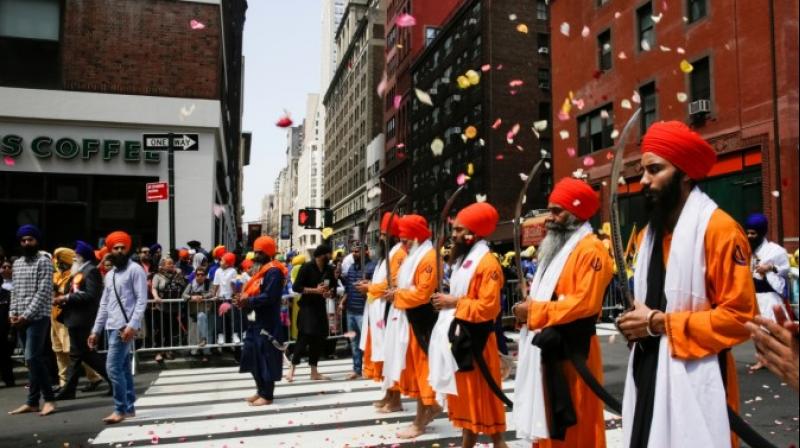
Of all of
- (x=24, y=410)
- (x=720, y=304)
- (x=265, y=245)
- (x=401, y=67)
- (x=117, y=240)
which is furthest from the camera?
(x=401, y=67)

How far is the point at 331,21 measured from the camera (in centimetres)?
15988

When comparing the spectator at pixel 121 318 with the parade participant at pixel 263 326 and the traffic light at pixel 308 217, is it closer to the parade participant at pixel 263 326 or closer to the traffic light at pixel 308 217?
the parade participant at pixel 263 326

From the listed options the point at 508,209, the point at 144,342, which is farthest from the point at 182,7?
the point at 508,209

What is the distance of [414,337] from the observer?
258 inches

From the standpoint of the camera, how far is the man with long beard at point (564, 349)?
3877mm

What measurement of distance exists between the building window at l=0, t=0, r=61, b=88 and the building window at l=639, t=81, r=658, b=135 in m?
18.9

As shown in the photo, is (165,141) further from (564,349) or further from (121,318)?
(564,349)

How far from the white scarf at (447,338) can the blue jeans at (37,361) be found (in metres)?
4.92

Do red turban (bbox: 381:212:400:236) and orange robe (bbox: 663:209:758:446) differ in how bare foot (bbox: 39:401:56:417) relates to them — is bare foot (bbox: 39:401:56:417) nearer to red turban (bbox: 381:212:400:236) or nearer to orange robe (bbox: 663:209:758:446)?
red turban (bbox: 381:212:400:236)

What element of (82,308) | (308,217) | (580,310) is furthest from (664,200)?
(308,217)

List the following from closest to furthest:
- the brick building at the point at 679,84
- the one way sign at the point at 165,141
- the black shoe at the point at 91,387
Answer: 1. the black shoe at the point at 91,387
2. the one way sign at the point at 165,141
3. the brick building at the point at 679,84

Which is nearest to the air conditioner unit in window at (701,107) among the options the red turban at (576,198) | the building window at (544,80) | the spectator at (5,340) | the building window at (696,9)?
the building window at (696,9)

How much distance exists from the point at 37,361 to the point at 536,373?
242 inches

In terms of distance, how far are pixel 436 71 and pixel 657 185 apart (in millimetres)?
58653
